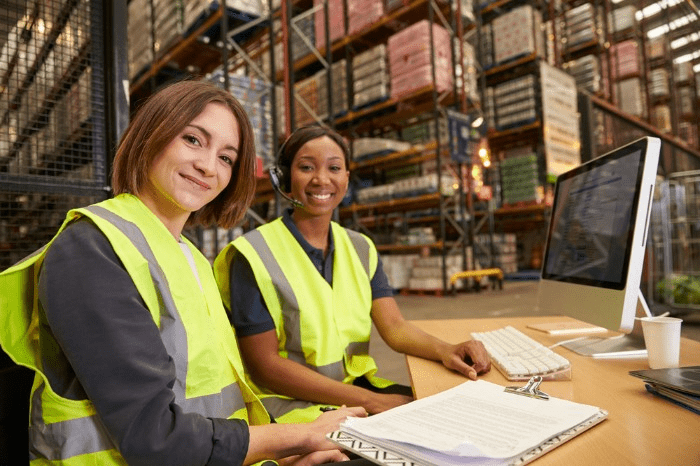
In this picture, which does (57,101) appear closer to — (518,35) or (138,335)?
(138,335)

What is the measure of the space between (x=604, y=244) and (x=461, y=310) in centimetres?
415

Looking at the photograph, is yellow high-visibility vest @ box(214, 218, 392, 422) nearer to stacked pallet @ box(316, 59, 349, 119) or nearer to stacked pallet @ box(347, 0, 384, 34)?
stacked pallet @ box(347, 0, 384, 34)

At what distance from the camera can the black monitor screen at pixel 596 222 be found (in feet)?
4.12

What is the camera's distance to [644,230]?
1202mm

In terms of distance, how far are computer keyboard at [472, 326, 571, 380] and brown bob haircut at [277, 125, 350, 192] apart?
34.3 inches

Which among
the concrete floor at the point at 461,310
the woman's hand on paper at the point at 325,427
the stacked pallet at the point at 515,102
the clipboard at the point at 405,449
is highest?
the stacked pallet at the point at 515,102

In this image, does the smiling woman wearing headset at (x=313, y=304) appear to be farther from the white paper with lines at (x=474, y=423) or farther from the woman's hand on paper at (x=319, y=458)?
the woman's hand on paper at (x=319, y=458)

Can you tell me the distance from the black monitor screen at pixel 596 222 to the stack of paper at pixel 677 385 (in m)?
0.28

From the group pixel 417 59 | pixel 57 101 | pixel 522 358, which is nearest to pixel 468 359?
pixel 522 358

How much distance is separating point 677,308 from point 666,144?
179 centimetres

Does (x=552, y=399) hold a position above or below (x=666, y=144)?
below

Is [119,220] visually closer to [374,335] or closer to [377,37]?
[374,335]

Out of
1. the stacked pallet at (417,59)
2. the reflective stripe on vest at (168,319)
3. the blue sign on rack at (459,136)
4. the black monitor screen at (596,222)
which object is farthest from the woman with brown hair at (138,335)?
the stacked pallet at (417,59)

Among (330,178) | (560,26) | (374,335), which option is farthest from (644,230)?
(560,26)
